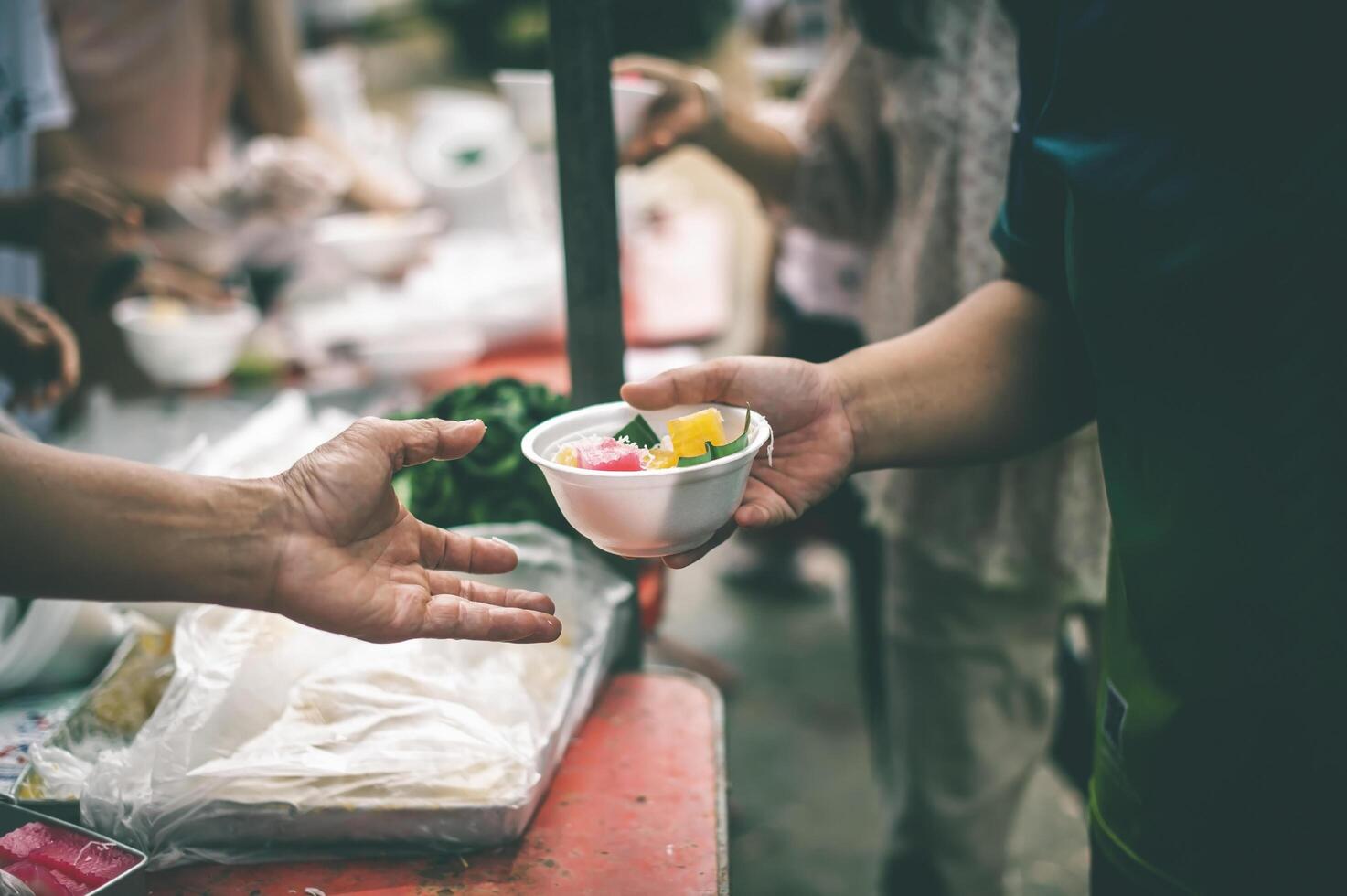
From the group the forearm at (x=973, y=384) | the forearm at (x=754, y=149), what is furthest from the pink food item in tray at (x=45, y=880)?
the forearm at (x=754, y=149)

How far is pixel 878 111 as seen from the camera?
230cm

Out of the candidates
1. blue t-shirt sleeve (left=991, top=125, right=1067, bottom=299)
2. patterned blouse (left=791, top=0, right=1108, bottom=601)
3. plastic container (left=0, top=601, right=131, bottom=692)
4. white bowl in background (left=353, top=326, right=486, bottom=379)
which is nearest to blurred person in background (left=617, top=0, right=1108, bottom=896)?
patterned blouse (left=791, top=0, right=1108, bottom=601)

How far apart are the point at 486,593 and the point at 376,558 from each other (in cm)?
15

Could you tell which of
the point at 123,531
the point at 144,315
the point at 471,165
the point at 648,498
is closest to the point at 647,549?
the point at 648,498

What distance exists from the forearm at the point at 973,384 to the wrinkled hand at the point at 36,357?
5.88 ft

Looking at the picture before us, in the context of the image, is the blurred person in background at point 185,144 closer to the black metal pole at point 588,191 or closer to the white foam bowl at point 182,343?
the white foam bowl at point 182,343

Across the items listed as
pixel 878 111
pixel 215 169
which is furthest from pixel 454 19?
pixel 878 111

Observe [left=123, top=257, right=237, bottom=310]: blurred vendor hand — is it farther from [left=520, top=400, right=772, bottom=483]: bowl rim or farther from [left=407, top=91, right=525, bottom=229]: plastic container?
[left=520, top=400, right=772, bottom=483]: bowl rim

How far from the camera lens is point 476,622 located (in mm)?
1106

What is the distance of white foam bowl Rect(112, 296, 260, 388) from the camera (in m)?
2.61

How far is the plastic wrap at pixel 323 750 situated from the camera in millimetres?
1202

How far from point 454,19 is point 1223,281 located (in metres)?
10.9

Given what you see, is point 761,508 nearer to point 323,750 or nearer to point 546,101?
point 323,750

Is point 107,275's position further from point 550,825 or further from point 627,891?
point 627,891
